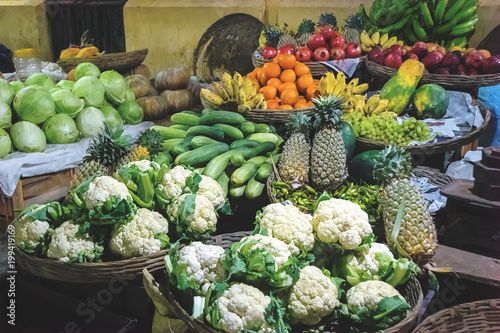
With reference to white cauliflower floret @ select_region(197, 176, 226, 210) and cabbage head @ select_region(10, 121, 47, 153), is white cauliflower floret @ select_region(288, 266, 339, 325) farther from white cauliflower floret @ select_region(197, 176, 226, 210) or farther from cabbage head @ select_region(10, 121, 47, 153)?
cabbage head @ select_region(10, 121, 47, 153)

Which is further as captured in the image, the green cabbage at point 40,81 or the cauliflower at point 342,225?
the green cabbage at point 40,81

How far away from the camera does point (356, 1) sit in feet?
17.8

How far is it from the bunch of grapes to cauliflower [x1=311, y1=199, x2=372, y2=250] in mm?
1260

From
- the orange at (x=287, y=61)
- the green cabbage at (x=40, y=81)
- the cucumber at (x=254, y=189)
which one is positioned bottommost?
the cucumber at (x=254, y=189)

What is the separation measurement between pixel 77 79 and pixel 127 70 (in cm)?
97

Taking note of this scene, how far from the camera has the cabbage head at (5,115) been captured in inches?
138

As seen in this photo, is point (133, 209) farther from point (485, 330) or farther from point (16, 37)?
point (16, 37)

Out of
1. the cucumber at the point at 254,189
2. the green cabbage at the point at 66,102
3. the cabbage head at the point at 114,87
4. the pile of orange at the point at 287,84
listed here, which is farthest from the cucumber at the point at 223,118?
the cabbage head at the point at 114,87

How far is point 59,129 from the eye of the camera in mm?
3707

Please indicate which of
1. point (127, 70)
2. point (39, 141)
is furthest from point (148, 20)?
point (39, 141)

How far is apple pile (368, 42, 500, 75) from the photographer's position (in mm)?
3488

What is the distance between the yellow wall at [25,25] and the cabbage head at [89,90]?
11.6 ft

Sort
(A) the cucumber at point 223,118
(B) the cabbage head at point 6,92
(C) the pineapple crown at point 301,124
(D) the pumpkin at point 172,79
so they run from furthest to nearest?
(D) the pumpkin at point 172,79 → (B) the cabbage head at point 6,92 → (A) the cucumber at point 223,118 → (C) the pineapple crown at point 301,124

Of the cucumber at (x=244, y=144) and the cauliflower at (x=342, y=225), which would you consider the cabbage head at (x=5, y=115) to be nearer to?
the cucumber at (x=244, y=144)
